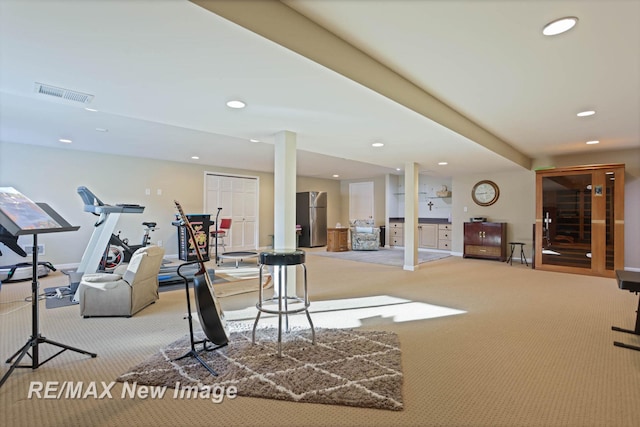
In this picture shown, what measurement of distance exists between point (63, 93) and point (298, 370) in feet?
9.51

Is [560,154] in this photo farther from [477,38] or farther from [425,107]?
[477,38]

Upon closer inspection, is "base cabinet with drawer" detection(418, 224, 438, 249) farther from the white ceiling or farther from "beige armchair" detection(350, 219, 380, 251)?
the white ceiling

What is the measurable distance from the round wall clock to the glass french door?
1.36 m

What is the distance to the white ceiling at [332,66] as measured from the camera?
173 cm

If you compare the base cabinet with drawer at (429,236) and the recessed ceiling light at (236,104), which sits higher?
the recessed ceiling light at (236,104)

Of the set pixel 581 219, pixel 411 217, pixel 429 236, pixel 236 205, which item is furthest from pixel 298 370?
pixel 429 236

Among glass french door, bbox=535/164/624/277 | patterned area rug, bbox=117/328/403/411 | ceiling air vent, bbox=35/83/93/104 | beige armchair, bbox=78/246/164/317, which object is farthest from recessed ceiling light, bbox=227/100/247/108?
glass french door, bbox=535/164/624/277

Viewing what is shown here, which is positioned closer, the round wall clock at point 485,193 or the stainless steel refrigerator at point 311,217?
the round wall clock at point 485,193

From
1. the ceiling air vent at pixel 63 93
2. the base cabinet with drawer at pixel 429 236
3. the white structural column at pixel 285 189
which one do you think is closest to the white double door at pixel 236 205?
the base cabinet with drawer at pixel 429 236

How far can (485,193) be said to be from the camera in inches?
304

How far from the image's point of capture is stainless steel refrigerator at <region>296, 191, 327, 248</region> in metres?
9.91

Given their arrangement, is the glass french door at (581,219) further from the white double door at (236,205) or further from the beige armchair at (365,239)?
the white double door at (236,205)

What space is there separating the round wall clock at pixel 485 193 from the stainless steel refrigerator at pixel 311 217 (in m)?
4.48

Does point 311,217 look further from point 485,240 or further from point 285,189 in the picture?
point 285,189
